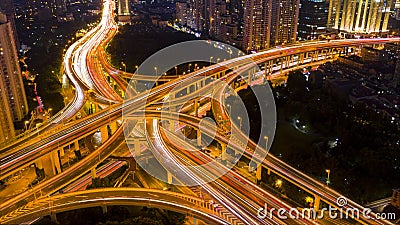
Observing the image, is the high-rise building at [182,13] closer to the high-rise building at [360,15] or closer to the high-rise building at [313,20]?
the high-rise building at [313,20]

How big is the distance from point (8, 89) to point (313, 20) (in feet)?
80.2

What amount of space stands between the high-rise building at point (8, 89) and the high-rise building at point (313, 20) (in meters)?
22.1

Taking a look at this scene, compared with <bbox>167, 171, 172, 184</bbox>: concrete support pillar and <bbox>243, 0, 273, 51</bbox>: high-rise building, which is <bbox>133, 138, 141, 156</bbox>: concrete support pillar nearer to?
<bbox>167, 171, 172, 184</bbox>: concrete support pillar

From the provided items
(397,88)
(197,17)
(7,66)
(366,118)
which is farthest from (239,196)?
(197,17)

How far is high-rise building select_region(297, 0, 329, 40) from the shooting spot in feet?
99.6

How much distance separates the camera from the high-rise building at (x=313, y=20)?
99.6ft

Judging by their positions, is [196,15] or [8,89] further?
[196,15]

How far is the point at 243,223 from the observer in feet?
24.3

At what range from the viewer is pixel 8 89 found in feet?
45.3

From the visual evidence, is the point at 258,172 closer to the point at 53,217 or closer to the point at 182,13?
the point at 53,217

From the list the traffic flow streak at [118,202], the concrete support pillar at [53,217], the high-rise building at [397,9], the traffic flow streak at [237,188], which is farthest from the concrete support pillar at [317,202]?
the high-rise building at [397,9]

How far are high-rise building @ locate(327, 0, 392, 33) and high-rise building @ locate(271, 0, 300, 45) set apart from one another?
5627 millimetres

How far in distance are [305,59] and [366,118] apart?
424 inches

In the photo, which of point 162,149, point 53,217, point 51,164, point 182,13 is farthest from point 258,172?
point 182,13
